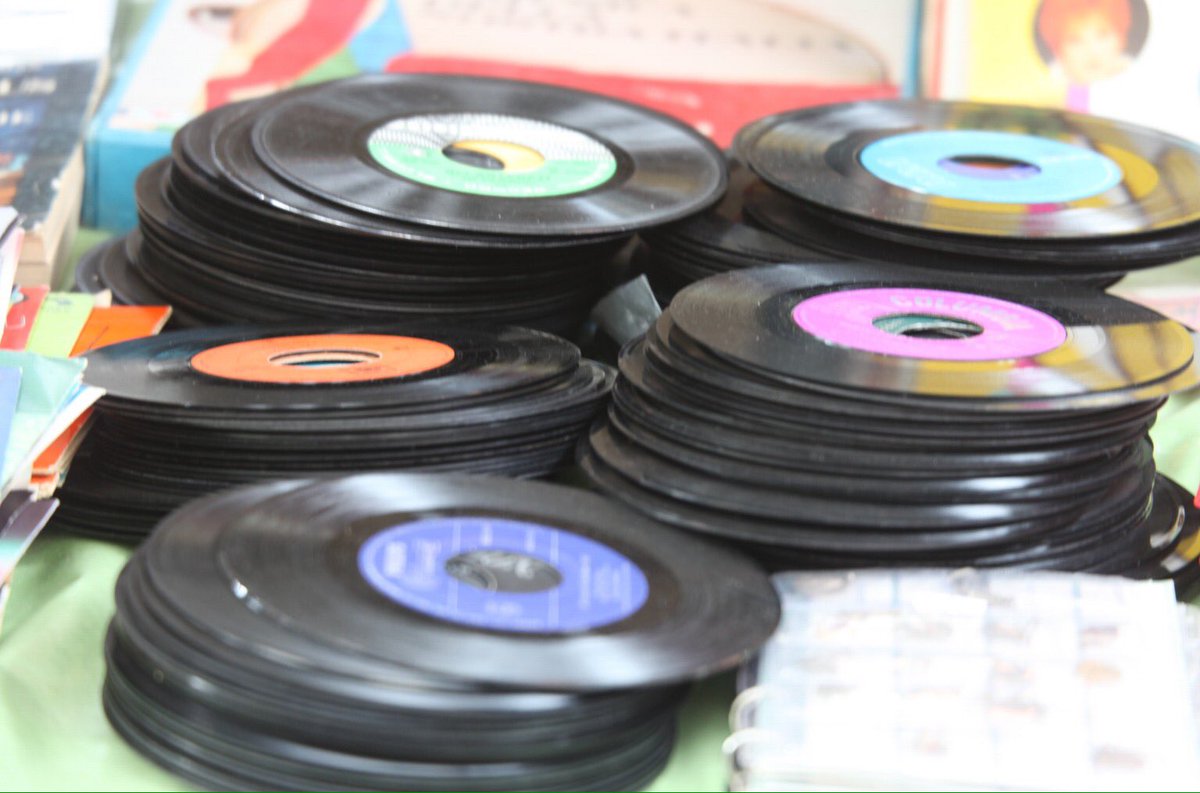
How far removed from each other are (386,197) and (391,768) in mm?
733

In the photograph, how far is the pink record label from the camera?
3.90ft

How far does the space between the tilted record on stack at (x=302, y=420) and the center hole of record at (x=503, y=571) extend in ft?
0.77

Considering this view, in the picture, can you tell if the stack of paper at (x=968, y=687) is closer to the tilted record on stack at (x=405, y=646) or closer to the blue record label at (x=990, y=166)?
the tilted record on stack at (x=405, y=646)

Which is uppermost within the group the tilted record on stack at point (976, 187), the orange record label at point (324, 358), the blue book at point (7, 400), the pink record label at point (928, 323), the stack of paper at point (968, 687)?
the tilted record on stack at point (976, 187)

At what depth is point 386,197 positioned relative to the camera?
4.84 feet

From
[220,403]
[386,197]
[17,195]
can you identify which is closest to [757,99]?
[386,197]

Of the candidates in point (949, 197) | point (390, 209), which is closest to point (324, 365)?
point (390, 209)

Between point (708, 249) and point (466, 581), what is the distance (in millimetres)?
694

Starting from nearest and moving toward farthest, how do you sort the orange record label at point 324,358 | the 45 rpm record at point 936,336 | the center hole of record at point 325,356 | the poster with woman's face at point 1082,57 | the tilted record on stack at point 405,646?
the tilted record on stack at point 405,646, the 45 rpm record at point 936,336, the orange record label at point 324,358, the center hole of record at point 325,356, the poster with woman's face at point 1082,57

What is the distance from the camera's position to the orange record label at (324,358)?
4.30ft

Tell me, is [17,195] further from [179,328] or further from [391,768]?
[391,768]

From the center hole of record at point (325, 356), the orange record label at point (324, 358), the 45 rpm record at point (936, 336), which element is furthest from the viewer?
the center hole of record at point (325, 356)

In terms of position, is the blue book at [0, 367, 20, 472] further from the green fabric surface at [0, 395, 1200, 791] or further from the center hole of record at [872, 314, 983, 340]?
the center hole of record at [872, 314, 983, 340]

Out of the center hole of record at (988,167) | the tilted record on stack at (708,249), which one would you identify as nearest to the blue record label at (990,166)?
the center hole of record at (988,167)
